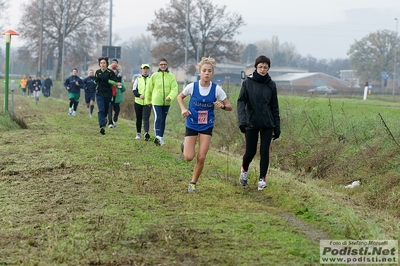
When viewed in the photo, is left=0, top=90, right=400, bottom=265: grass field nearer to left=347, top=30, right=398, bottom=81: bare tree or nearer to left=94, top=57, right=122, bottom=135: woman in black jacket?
left=94, top=57, right=122, bottom=135: woman in black jacket

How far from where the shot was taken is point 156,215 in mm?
7555

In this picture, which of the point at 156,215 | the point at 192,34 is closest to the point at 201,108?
→ the point at 156,215

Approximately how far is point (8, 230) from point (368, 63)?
111 meters

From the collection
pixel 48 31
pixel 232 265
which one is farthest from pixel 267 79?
pixel 48 31

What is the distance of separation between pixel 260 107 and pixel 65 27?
73.5 metres

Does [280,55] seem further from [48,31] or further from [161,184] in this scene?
[161,184]

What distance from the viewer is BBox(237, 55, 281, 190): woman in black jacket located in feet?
31.2

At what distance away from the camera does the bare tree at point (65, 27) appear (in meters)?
79.8

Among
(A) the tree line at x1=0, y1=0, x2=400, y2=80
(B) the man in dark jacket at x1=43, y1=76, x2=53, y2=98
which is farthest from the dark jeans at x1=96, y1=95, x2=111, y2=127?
(A) the tree line at x1=0, y1=0, x2=400, y2=80

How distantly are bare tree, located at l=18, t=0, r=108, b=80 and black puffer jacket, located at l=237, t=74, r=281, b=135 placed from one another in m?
70.9

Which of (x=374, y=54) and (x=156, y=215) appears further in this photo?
(x=374, y=54)

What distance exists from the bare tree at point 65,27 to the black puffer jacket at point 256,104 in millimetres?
70926

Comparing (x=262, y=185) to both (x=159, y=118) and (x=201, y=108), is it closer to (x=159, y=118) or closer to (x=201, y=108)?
(x=201, y=108)

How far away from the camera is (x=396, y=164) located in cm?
1261
